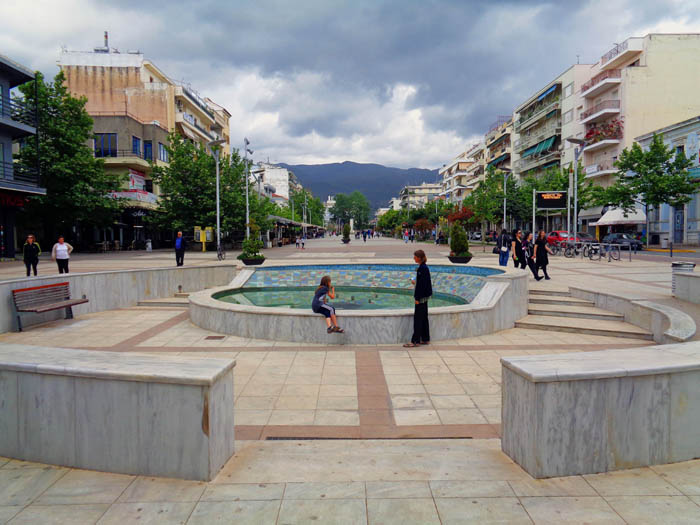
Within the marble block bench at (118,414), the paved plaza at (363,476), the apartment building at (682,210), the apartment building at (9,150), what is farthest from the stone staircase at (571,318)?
the apartment building at (682,210)

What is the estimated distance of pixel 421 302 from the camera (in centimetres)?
741

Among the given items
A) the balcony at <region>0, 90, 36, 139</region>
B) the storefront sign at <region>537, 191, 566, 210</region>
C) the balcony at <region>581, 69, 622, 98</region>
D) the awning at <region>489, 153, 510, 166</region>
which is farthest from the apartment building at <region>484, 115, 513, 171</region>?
the balcony at <region>0, 90, 36, 139</region>

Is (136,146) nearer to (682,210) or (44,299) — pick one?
(44,299)

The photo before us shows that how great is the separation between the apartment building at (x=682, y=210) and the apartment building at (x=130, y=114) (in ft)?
133

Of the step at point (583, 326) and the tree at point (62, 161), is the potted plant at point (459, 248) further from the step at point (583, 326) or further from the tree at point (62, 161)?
the tree at point (62, 161)

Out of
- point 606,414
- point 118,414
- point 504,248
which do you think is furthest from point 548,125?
point 118,414

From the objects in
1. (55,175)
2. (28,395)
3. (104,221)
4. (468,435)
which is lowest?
(468,435)

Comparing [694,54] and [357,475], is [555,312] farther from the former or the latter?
[694,54]

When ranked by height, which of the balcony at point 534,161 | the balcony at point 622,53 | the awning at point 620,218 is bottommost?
the awning at point 620,218

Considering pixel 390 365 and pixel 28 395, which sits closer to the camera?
pixel 28 395

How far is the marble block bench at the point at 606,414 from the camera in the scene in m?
3.06

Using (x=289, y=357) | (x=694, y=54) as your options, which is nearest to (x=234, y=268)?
(x=289, y=357)

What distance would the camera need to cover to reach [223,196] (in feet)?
121

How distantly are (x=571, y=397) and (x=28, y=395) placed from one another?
3668mm
